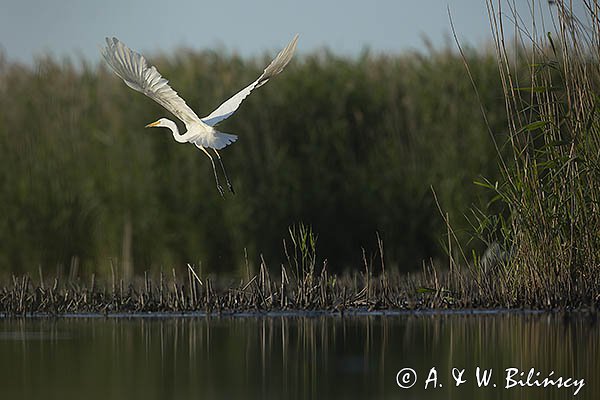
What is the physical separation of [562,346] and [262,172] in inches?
236

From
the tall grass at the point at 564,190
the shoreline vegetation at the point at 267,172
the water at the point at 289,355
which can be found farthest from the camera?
the shoreline vegetation at the point at 267,172

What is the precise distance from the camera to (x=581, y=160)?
21.6ft

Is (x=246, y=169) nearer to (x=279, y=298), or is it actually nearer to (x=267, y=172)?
(x=267, y=172)

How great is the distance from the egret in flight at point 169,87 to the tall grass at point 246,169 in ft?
11.3

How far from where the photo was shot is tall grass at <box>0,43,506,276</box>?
10.9 meters

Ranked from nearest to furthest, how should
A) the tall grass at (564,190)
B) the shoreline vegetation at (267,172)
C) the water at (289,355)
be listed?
the water at (289,355) → the tall grass at (564,190) → the shoreline vegetation at (267,172)

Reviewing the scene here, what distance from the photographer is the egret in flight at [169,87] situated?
6754 millimetres

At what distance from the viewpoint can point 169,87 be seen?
22.8ft

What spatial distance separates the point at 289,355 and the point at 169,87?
2157mm

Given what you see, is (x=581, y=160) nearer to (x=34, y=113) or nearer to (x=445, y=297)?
(x=445, y=297)

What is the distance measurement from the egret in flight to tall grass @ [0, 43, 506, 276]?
3.44 m

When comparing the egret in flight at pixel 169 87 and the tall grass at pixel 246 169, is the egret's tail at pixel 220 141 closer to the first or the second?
the egret in flight at pixel 169 87

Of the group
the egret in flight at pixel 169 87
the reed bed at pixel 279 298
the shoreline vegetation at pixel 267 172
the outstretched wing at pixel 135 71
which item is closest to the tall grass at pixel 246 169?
the shoreline vegetation at pixel 267 172

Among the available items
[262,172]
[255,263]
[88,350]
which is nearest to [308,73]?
[262,172]
